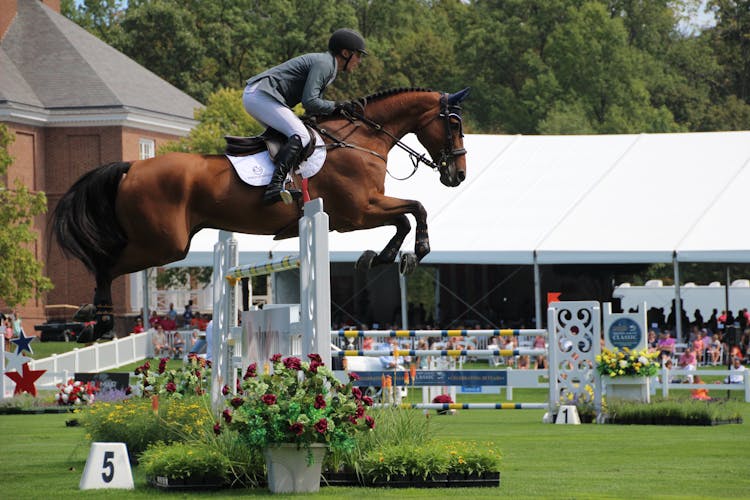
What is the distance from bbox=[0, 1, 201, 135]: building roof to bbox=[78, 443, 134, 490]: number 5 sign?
117 feet

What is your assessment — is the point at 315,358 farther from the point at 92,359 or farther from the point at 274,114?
the point at 92,359

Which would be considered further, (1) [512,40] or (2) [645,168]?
(1) [512,40]

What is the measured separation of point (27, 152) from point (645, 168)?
2267 centimetres

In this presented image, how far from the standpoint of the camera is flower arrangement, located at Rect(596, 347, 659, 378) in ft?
54.8

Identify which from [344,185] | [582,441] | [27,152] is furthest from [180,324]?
[344,185]

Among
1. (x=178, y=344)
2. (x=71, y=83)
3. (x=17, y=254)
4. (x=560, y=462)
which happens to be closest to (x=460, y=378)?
(x=560, y=462)

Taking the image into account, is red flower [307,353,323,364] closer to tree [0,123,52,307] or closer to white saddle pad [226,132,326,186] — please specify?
white saddle pad [226,132,326,186]

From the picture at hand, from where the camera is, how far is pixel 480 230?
2936 cm

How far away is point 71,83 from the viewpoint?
152 ft

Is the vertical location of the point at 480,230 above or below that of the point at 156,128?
below

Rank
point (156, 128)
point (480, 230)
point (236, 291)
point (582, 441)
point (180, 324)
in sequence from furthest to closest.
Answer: point (156, 128)
point (180, 324)
point (480, 230)
point (582, 441)
point (236, 291)

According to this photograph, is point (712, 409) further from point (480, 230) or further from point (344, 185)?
point (480, 230)

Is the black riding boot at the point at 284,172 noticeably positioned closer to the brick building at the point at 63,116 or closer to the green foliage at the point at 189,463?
the green foliage at the point at 189,463

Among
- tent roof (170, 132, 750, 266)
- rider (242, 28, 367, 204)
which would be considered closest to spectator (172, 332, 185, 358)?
tent roof (170, 132, 750, 266)
